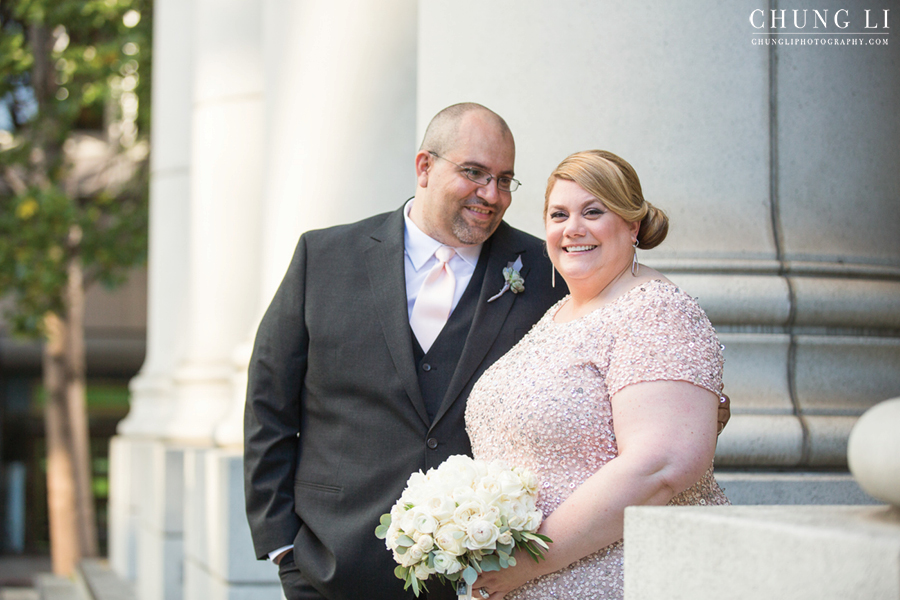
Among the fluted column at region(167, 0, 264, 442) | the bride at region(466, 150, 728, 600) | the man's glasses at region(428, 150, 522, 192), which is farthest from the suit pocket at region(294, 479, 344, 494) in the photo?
the fluted column at region(167, 0, 264, 442)

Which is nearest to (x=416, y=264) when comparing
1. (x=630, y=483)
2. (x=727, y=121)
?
(x=727, y=121)

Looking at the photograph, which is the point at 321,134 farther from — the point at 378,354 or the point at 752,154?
the point at 752,154

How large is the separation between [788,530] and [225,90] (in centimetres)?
748

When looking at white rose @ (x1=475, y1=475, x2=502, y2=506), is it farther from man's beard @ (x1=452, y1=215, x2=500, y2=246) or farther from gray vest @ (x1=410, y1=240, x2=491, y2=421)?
man's beard @ (x1=452, y1=215, x2=500, y2=246)

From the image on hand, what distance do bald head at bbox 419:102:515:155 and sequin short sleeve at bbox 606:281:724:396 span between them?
1.19 metres

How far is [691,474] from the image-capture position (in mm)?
2570

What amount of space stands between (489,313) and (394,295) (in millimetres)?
367

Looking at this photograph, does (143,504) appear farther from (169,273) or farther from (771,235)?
(771,235)

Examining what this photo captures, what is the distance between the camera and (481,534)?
8.46 feet

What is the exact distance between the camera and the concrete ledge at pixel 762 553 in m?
1.66

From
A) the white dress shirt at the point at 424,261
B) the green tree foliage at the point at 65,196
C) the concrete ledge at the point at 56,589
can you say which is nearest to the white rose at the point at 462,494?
the white dress shirt at the point at 424,261

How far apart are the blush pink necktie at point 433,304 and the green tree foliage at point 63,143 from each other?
427 inches

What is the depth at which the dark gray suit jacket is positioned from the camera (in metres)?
3.59

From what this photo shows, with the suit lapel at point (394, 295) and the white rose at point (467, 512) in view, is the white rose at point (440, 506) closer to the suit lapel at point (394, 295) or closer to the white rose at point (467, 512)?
→ the white rose at point (467, 512)
